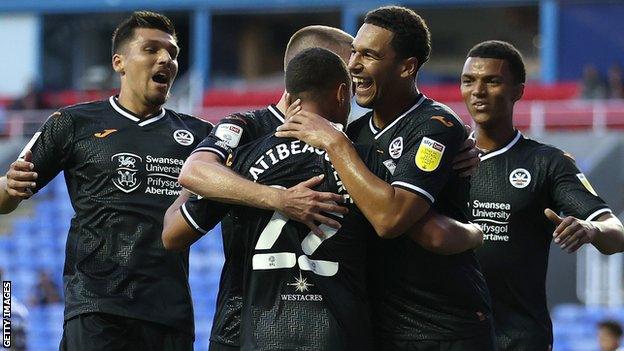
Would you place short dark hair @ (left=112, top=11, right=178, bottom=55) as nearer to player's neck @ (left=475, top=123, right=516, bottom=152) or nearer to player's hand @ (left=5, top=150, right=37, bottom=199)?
player's hand @ (left=5, top=150, right=37, bottom=199)

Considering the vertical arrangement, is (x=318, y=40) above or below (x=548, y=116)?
below

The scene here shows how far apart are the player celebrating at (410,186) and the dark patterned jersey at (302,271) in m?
0.13

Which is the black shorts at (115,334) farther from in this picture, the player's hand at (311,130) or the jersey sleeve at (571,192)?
the jersey sleeve at (571,192)

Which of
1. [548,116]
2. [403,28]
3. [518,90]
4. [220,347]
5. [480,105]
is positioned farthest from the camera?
[548,116]

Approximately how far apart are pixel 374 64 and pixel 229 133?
0.64 m

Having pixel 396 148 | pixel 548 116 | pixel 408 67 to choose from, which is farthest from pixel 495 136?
pixel 548 116

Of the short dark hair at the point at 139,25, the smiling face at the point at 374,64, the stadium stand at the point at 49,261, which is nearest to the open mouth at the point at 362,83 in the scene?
the smiling face at the point at 374,64

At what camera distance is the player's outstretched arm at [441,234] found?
4.71 meters

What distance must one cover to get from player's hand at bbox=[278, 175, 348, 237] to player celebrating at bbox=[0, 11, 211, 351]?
167cm

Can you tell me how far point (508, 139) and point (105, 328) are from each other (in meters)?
2.18

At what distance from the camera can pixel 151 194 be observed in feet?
20.2

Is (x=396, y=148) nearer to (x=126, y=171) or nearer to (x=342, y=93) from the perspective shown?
(x=342, y=93)

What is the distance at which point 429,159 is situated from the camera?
4789 millimetres

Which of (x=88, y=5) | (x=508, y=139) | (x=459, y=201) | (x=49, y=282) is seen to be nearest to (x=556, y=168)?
(x=508, y=139)
